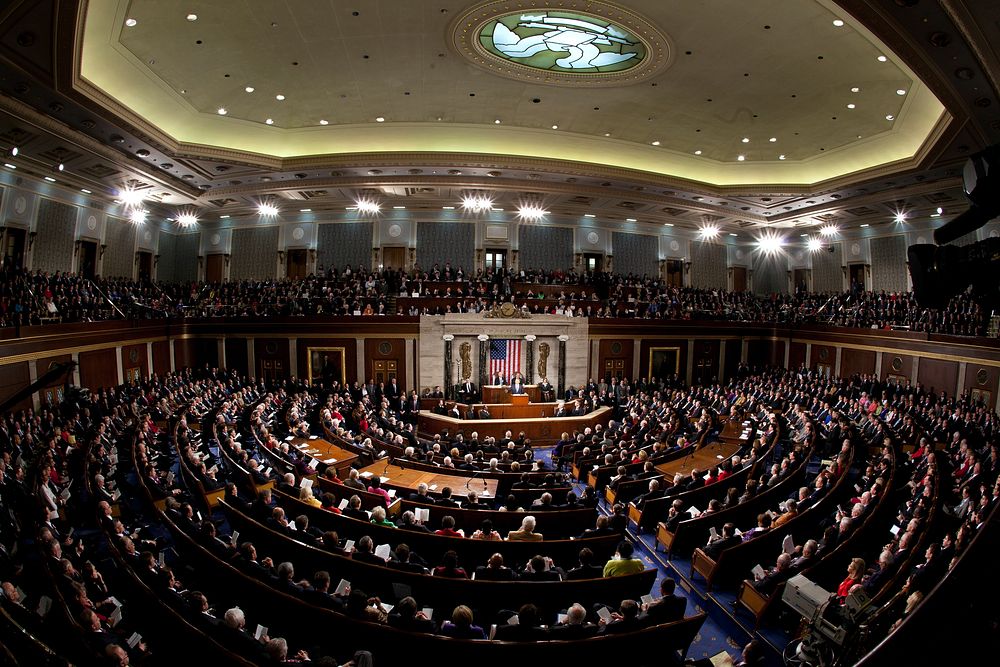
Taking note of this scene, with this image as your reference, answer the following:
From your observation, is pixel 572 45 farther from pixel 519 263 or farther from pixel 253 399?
pixel 253 399

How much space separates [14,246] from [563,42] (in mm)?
21414

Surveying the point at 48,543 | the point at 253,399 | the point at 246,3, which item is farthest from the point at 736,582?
the point at 253,399

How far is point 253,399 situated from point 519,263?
14291mm

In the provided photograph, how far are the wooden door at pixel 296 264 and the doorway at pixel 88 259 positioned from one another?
793 cm

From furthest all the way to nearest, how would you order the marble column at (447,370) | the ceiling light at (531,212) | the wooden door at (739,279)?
the wooden door at (739,279) < the ceiling light at (531,212) < the marble column at (447,370)

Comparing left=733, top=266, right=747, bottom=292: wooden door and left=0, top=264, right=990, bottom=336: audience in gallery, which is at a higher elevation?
left=733, top=266, right=747, bottom=292: wooden door

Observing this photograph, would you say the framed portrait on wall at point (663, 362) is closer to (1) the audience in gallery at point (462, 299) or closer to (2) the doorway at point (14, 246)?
(1) the audience in gallery at point (462, 299)

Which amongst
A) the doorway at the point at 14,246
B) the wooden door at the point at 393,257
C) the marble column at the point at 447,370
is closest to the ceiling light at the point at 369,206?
the wooden door at the point at 393,257

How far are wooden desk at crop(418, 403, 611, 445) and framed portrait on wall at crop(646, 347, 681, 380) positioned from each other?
6947mm

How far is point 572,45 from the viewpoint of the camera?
12992mm

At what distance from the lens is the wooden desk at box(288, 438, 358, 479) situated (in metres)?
11.4

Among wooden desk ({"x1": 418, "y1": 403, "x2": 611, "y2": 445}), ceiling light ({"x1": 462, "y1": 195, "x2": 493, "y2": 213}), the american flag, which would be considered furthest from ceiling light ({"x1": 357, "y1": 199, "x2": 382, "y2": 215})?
wooden desk ({"x1": 418, "y1": 403, "x2": 611, "y2": 445})

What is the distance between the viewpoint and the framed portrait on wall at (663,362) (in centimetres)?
2320

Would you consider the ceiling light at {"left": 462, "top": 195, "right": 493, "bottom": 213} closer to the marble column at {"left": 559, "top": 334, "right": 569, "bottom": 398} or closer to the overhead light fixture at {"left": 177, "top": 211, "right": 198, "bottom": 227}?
the marble column at {"left": 559, "top": 334, "right": 569, "bottom": 398}
